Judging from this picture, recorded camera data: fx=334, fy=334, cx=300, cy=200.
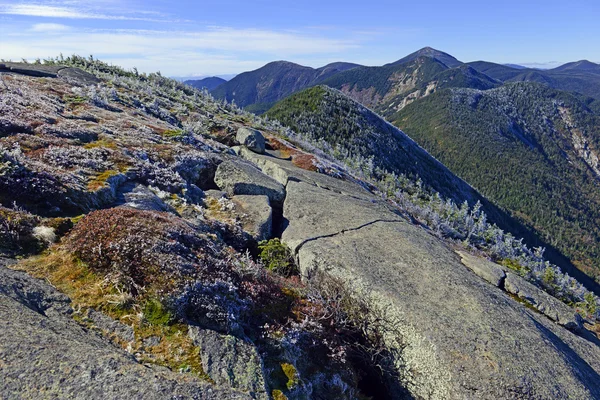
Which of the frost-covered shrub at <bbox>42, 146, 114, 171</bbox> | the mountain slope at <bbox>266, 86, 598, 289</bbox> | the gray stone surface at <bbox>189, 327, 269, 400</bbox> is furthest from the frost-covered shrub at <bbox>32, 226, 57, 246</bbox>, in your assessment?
the mountain slope at <bbox>266, 86, 598, 289</bbox>

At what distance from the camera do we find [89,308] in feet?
24.8

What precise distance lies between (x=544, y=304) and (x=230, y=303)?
1616 centimetres

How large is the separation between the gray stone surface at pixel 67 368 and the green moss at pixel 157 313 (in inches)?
38.6

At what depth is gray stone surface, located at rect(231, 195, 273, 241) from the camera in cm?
1570

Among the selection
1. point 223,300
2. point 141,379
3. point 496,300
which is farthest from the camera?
point 496,300

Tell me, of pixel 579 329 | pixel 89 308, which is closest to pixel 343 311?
pixel 89 308

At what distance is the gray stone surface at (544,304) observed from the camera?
15.5 m

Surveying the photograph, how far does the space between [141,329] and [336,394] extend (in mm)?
5144

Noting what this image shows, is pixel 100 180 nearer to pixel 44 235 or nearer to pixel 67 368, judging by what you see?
pixel 44 235

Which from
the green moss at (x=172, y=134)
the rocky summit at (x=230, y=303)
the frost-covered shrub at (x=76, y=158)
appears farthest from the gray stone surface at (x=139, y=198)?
the green moss at (x=172, y=134)

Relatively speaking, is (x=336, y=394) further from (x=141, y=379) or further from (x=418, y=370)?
(x=141, y=379)

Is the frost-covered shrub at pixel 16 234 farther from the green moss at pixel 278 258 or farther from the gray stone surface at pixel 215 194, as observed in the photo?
the gray stone surface at pixel 215 194

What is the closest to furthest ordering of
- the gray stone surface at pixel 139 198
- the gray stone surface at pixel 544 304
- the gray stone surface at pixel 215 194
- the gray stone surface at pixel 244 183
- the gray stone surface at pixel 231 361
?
1. the gray stone surface at pixel 231 361
2. the gray stone surface at pixel 139 198
3. the gray stone surface at pixel 544 304
4. the gray stone surface at pixel 215 194
5. the gray stone surface at pixel 244 183

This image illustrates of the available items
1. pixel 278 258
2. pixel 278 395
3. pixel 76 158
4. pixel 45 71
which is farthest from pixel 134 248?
pixel 45 71
